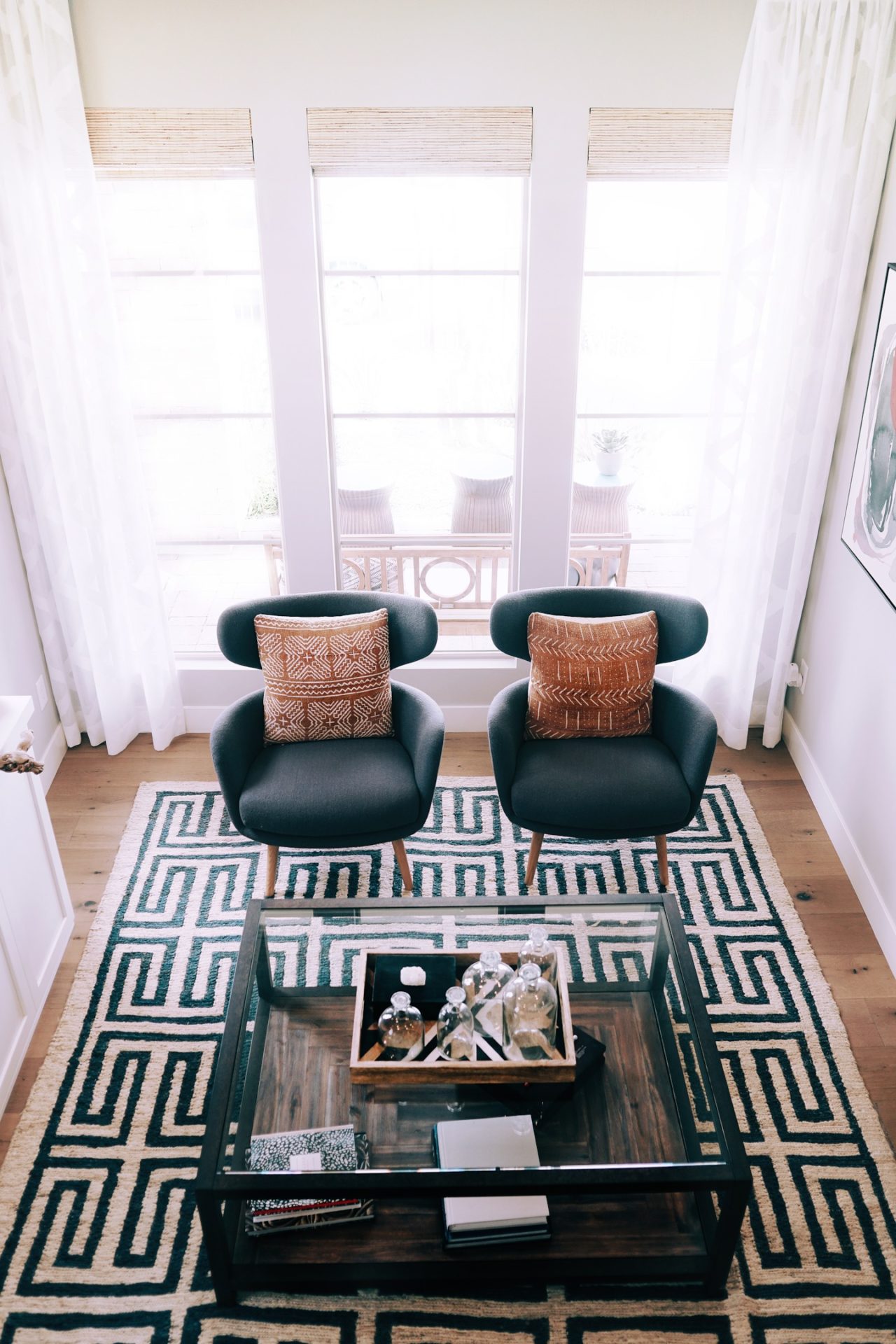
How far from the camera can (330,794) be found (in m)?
2.85

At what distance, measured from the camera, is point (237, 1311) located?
2049mm

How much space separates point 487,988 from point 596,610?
4.61 feet

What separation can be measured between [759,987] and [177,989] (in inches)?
62.5

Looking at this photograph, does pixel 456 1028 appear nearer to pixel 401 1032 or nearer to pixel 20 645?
pixel 401 1032

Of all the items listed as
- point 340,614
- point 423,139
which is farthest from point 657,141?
point 340,614

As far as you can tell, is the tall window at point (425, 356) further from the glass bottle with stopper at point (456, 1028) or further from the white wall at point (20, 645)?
the glass bottle with stopper at point (456, 1028)

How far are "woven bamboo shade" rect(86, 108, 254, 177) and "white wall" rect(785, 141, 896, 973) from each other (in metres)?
1.94

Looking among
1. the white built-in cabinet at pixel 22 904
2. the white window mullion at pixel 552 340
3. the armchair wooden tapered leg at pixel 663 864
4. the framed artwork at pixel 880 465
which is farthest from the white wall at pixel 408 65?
the armchair wooden tapered leg at pixel 663 864

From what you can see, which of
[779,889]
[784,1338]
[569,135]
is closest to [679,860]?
[779,889]

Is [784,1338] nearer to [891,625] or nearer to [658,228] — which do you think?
[891,625]

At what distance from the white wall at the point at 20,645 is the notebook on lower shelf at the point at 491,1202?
2.17 metres

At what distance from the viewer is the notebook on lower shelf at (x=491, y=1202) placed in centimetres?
198

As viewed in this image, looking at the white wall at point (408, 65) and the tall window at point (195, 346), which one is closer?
the white wall at point (408, 65)

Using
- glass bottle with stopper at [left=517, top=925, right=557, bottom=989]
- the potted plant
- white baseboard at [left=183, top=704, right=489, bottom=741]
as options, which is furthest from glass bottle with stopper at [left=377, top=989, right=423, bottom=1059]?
the potted plant
